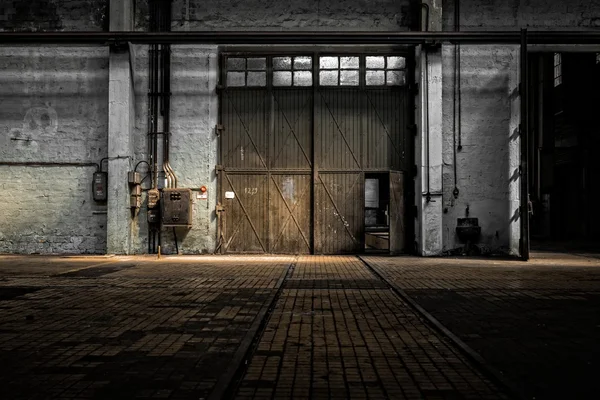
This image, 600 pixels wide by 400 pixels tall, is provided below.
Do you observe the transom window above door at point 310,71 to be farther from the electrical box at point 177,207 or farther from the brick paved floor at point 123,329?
the brick paved floor at point 123,329

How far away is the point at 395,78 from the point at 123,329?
11.6 metres

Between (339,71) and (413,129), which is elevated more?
(339,71)

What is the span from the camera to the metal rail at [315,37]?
12.6m

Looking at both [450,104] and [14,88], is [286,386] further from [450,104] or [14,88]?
[14,88]

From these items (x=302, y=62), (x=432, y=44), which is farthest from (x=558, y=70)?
(x=302, y=62)

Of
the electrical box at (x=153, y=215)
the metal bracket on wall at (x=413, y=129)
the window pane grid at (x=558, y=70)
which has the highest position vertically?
the window pane grid at (x=558, y=70)

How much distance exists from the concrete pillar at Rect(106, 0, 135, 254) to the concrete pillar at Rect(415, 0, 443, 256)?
8.03 meters

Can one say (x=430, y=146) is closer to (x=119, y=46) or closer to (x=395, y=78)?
(x=395, y=78)

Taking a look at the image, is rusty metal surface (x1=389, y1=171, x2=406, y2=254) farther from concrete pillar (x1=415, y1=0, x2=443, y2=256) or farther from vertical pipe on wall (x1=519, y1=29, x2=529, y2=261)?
vertical pipe on wall (x1=519, y1=29, x2=529, y2=261)

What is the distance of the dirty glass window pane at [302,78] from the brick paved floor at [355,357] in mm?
9054

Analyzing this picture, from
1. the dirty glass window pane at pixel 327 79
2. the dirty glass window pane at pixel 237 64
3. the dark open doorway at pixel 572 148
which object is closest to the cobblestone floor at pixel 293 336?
the dirty glass window pane at pixel 327 79

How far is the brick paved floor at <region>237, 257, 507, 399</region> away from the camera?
309 cm

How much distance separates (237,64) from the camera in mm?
14266

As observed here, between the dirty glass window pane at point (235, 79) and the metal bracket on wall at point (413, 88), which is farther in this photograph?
the dirty glass window pane at point (235, 79)
